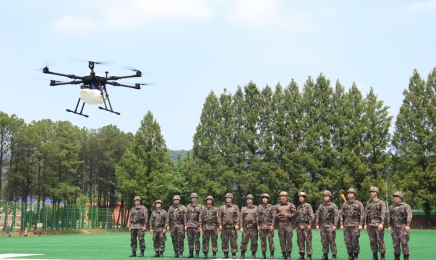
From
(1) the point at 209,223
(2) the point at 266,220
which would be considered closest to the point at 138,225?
(1) the point at 209,223

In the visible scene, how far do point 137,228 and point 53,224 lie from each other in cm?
3106

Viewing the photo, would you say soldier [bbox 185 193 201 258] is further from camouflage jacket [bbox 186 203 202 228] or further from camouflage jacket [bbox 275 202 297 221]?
camouflage jacket [bbox 275 202 297 221]

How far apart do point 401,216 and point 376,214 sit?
1.97ft

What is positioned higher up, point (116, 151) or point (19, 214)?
point (116, 151)

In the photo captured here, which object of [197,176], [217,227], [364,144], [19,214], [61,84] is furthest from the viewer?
[197,176]

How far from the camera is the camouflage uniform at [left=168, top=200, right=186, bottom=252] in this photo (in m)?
16.1

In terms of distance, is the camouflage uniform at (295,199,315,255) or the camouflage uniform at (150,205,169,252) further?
the camouflage uniform at (150,205,169,252)

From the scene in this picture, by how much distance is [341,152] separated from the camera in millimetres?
48250

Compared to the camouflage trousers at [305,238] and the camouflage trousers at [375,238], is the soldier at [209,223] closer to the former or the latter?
the camouflage trousers at [305,238]

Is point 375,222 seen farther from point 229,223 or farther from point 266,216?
point 229,223

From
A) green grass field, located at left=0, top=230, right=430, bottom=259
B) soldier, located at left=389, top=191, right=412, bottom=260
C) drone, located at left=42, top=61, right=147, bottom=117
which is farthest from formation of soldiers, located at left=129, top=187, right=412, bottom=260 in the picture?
drone, located at left=42, top=61, right=147, bottom=117

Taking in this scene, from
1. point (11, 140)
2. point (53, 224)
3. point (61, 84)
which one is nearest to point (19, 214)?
point (53, 224)

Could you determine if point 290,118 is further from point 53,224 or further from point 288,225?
point 288,225

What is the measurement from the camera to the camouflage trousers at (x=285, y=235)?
14.7 m
